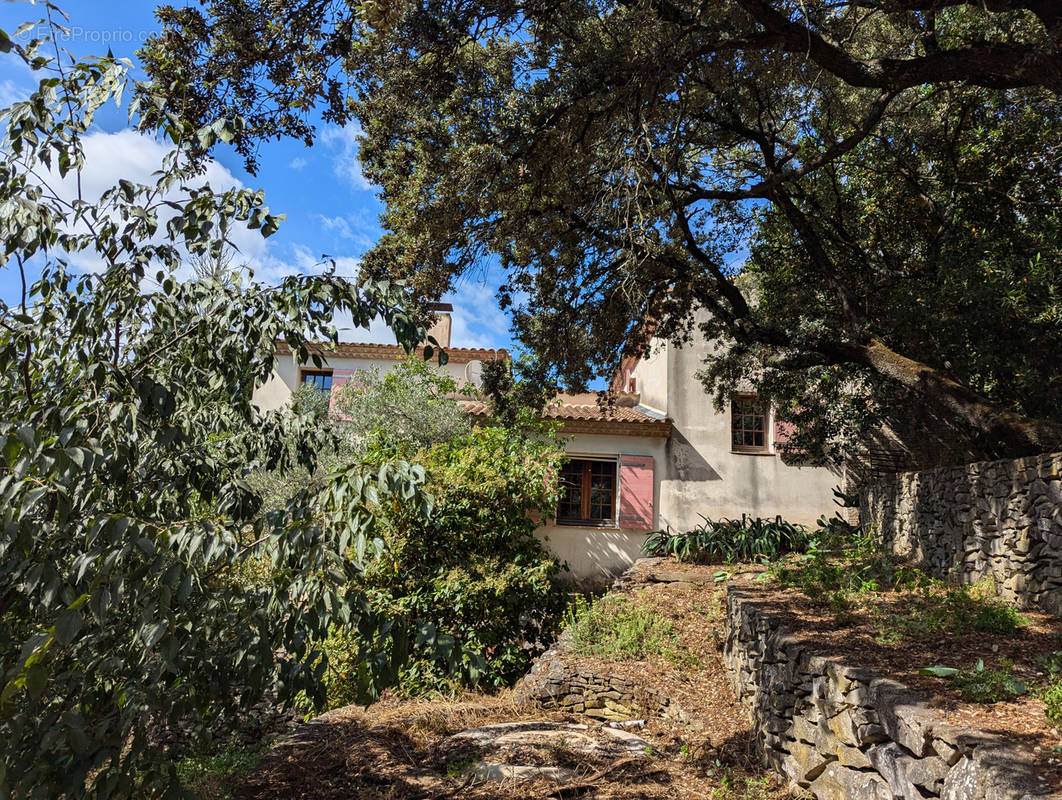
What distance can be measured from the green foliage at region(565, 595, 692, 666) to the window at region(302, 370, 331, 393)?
9732mm

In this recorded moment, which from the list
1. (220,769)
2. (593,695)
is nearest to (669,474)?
(593,695)

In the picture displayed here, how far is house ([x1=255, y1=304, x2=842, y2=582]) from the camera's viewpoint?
13688 mm

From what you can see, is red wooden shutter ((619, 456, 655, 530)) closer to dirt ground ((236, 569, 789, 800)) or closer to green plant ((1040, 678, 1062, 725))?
dirt ground ((236, 569, 789, 800))

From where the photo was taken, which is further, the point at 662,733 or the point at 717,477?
the point at 717,477

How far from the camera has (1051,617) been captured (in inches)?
221

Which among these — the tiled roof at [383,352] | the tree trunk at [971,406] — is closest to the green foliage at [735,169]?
the tree trunk at [971,406]

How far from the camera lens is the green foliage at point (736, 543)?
36.0 ft

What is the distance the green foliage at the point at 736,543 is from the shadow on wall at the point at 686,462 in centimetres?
208

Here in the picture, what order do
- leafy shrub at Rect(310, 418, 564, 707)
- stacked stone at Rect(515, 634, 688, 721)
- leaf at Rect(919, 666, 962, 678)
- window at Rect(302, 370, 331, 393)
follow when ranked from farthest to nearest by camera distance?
window at Rect(302, 370, 331, 393)
leafy shrub at Rect(310, 418, 564, 707)
stacked stone at Rect(515, 634, 688, 721)
leaf at Rect(919, 666, 962, 678)

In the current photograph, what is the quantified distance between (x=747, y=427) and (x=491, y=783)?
10.8 meters

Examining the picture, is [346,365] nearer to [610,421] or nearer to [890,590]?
[610,421]

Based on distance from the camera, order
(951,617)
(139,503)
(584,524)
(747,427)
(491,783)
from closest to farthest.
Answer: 1. (139,503)
2. (491,783)
3. (951,617)
4. (584,524)
5. (747,427)

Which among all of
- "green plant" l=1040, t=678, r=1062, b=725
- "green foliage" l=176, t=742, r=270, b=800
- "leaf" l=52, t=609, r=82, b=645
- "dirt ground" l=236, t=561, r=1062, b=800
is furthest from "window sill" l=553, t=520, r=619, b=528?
"leaf" l=52, t=609, r=82, b=645

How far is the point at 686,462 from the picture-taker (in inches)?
552
